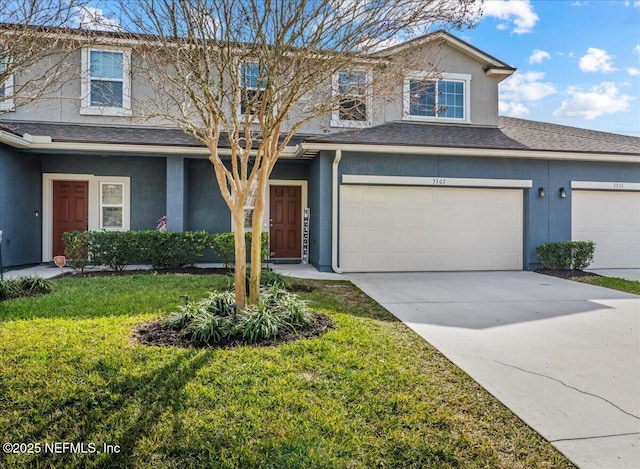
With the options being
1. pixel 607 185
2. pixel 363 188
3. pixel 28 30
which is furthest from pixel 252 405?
pixel 607 185

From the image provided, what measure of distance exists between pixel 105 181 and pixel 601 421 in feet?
39.2

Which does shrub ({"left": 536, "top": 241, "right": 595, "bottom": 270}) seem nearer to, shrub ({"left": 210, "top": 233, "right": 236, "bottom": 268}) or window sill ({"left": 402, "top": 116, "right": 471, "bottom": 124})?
window sill ({"left": 402, "top": 116, "right": 471, "bottom": 124})

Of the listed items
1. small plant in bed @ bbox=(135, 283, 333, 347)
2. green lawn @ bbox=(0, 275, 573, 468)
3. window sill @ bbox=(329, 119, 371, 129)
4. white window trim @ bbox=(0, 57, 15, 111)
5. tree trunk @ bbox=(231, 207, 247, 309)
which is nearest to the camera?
green lawn @ bbox=(0, 275, 573, 468)

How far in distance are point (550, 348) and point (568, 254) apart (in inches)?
277

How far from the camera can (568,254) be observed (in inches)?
409

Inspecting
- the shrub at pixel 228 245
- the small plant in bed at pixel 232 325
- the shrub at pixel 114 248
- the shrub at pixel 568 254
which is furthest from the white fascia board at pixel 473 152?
the small plant in bed at pixel 232 325

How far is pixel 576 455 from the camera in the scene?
2.58 metres

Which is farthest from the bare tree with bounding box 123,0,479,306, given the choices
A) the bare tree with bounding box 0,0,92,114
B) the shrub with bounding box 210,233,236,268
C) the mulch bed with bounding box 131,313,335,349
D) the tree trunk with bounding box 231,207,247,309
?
the shrub with bounding box 210,233,236,268

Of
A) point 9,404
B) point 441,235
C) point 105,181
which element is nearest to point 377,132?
point 441,235

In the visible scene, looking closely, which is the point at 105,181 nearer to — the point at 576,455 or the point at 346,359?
the point at 346,359

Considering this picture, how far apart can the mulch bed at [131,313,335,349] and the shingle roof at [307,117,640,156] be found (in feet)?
19.2

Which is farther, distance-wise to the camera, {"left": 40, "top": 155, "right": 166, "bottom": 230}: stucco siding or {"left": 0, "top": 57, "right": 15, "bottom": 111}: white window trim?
{"left": 40, "top": 155, "right": 166, "bottom": 230}: stucco siding

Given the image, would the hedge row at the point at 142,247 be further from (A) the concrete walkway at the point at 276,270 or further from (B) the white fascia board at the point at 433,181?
(B) the white fascia board at the point at 433,181

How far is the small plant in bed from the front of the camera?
441cm
